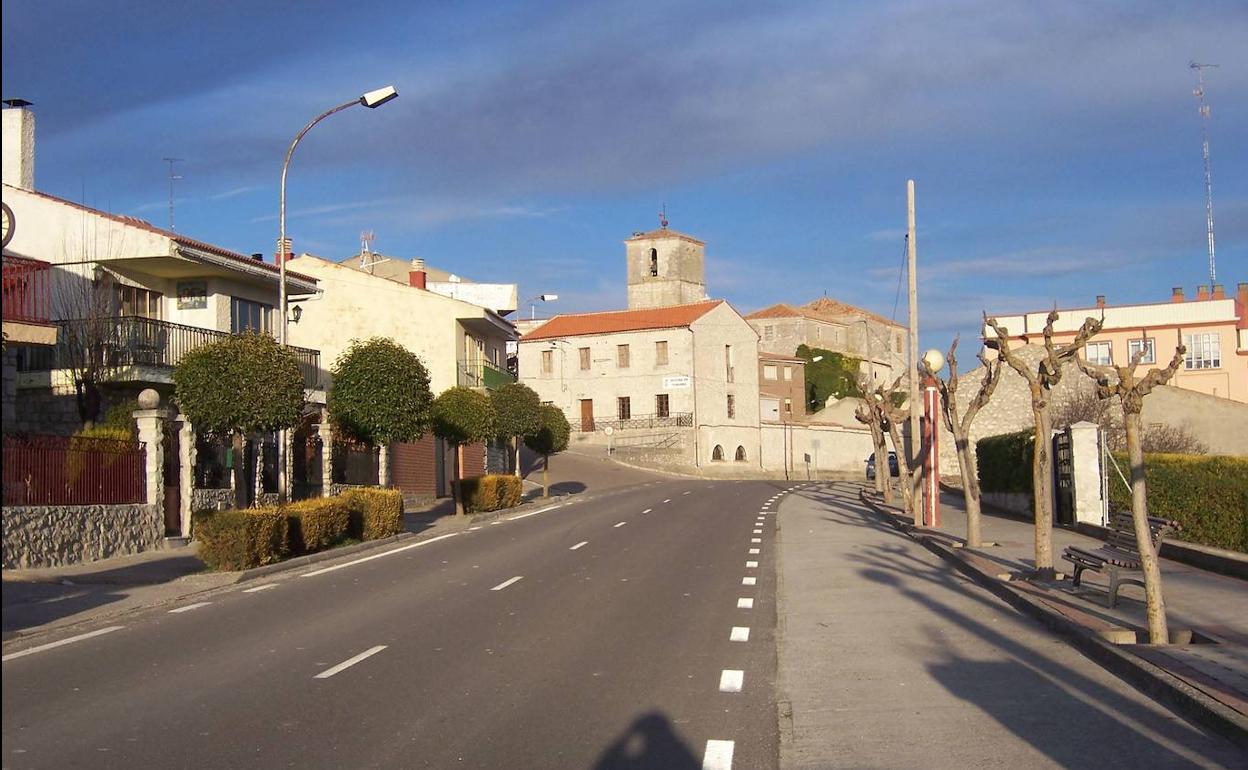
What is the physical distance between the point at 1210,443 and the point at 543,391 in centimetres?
4620

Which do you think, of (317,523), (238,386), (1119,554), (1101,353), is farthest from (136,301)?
(1101,353)

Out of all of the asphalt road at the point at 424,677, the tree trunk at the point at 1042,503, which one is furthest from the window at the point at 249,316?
the tree trunk at the point at 1042,503

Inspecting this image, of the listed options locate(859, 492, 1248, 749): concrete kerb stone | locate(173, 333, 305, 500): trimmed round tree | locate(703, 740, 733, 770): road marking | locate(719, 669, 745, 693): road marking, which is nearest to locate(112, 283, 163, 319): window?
locate(173, 333, 305, 500): trimmed round tree

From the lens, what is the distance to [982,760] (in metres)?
6.96

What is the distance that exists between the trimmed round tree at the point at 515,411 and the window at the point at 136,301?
580 inches

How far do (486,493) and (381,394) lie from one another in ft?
23.1

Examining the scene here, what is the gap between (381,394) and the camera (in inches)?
1152

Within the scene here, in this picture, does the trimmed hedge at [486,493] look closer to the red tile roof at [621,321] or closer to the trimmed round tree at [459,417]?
the trimmed round tree at [459,417]

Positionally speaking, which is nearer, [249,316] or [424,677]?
[424,677]

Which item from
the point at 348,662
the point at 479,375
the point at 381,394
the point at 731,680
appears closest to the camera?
the point at 731,680

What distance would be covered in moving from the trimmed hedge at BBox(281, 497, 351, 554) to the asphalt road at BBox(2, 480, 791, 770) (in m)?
2.49

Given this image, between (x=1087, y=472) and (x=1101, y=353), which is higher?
(x=1101, y=353)

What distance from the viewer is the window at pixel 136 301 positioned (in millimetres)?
29281

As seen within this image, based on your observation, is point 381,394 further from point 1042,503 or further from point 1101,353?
point 1101,353
